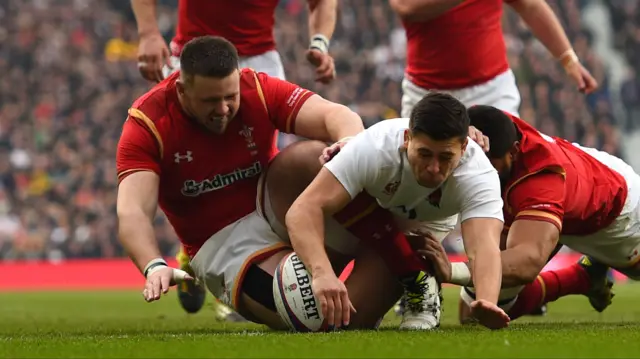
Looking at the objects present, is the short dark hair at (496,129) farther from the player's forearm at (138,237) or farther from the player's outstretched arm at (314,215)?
the player's forearm at (138,237)

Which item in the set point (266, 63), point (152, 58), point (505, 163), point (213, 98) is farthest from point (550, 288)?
point (152, 58)

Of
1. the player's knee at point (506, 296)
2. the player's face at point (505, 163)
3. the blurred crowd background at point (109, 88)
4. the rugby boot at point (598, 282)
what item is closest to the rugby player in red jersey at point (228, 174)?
the player's face at point (505, 163)

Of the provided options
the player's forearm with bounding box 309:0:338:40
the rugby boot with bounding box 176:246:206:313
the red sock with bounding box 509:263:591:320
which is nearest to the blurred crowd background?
the rugby boot with bounding box 176:246:206:313

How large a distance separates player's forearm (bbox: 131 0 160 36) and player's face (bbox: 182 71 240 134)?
1.64 metres

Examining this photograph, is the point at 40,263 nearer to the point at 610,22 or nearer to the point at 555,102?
the point at 555,102

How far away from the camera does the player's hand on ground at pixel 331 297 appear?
4906 mm

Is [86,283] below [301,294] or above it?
below

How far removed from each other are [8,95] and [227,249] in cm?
1437

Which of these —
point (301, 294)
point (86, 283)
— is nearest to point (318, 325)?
point (301, 294)

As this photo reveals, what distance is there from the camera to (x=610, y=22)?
65.2ft

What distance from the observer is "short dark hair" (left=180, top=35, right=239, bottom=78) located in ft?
17.6

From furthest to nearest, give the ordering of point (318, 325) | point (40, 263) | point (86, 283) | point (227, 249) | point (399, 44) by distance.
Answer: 1. point (399, 44)
2. point (40, 263)
3. point (86, 283)
4. point (227, 249)
5. point (318, 325)

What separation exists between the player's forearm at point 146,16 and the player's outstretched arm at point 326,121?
1.70m

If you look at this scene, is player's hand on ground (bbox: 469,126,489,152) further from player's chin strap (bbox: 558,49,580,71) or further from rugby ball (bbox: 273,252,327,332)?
player's chin strap (bbox: 558,49,580,71)
